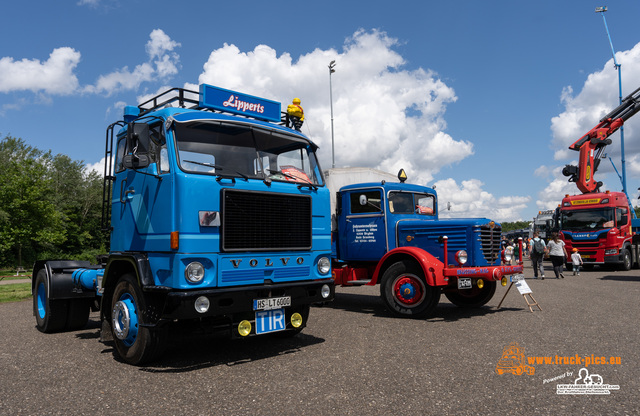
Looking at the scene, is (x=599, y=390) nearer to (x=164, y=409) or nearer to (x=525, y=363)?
(x=525, y=363)

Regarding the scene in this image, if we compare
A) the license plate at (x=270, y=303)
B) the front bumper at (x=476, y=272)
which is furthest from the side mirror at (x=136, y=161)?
the front bumper at (x=476, y=272)

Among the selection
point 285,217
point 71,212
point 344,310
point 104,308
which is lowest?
point 344,310

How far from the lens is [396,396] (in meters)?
4.05

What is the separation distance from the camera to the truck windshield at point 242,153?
5148 millimetres

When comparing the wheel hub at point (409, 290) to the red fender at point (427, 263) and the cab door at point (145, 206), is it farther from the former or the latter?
the cab door at point (145, 206)

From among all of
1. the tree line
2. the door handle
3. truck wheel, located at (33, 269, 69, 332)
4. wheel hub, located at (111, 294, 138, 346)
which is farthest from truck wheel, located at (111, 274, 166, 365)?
the tree line

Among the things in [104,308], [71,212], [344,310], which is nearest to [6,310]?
[104,308]

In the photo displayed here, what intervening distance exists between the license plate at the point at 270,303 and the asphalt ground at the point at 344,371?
629 millimetres

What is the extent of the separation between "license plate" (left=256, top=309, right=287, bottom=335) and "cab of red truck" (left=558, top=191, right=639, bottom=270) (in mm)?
17396

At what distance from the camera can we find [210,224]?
495 cm

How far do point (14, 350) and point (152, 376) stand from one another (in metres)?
2.68

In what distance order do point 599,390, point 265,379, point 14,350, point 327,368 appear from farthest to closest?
point 14,350, point 327,368, point 265,379, point 599,390

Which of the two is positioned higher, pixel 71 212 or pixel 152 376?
pixel 71 212

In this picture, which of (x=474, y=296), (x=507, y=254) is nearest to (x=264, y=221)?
(x=507, y=254)
